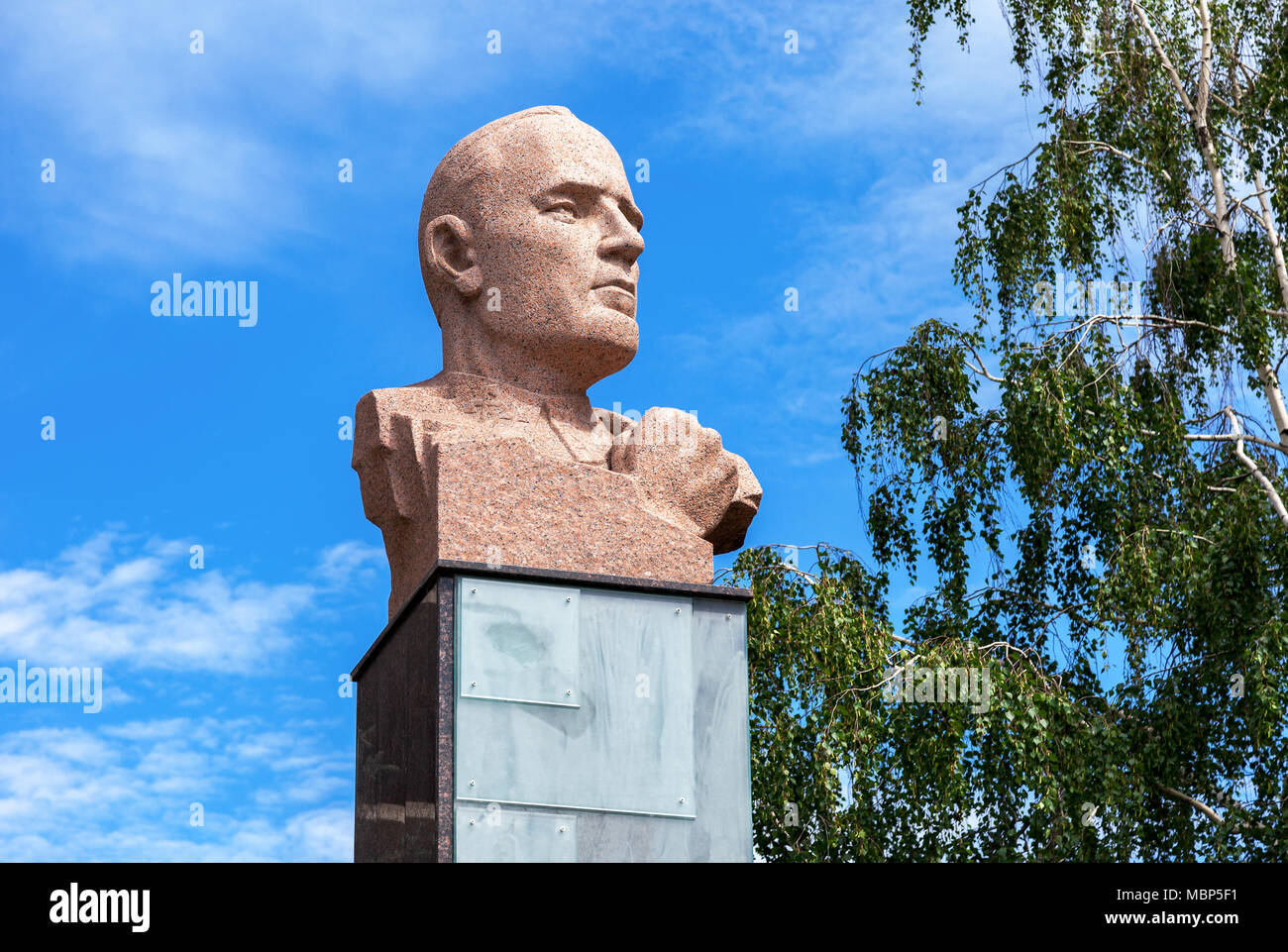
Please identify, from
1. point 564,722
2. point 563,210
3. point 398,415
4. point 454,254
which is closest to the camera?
point 564,722

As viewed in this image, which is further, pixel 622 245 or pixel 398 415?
pixel 622 245

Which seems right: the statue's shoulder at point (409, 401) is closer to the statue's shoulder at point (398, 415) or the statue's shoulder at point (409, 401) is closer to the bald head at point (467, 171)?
the statue's shoulder at point (398, 415)

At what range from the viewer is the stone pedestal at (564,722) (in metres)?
5.98

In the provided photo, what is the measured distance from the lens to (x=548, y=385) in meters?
7.21

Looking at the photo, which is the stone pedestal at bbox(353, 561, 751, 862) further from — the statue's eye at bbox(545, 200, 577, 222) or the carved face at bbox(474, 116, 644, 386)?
the statue's eye at bbox(545, 200, 577, 222)

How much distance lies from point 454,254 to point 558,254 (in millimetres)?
518

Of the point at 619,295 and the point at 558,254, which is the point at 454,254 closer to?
the point at 558,254

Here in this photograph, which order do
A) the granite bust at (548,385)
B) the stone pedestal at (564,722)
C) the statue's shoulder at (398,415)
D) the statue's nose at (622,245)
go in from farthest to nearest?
the statue's nose at (622,245), the statue's shoulder at (398,415), the granite bust at (548,385), the stone pedestal at (564,722)

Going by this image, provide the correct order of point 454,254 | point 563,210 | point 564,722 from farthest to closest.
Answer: point 454,254
point 563,210
point 564,722

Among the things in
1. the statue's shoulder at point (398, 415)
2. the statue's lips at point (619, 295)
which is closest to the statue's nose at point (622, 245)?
the statue's lips at point (619, 295)

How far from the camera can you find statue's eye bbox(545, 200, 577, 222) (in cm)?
715

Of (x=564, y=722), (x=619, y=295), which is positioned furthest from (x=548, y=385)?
(x=564, y=722)
